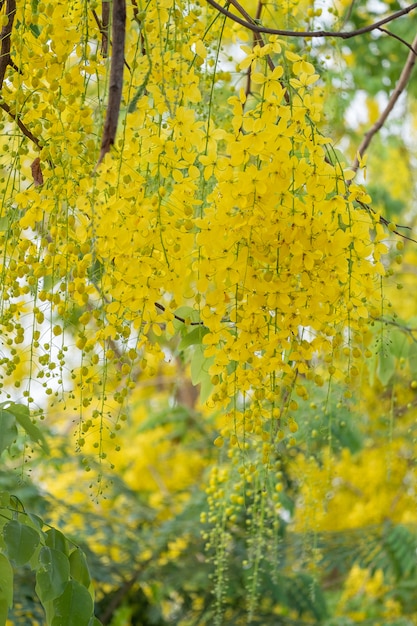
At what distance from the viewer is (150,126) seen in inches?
39.1

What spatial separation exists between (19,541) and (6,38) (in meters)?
0.57

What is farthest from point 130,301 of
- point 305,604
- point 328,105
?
point 305,604

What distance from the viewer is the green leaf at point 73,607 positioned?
36.9 inches

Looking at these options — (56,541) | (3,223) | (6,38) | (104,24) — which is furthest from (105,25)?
(56,541)

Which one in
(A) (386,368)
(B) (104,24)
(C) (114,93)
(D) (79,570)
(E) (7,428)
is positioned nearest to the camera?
(C) (114,93)

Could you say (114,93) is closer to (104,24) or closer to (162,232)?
(162,232)

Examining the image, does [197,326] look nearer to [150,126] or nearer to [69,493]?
[150,126]

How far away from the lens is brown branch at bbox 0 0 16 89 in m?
0.99

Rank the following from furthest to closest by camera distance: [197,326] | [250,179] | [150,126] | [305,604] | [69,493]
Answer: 1. [69,493]
2. [305,604]
3. [197,326]
4. [150,126]
5. [250,179]

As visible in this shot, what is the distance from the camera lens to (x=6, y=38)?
1018 millimetres

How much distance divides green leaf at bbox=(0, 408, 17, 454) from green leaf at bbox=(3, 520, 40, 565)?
0.09m

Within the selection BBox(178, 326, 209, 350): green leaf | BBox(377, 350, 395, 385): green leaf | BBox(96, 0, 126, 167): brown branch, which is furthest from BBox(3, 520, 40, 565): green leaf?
BBox(377, 350, 395, 385): green leaf

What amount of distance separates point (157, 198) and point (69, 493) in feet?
7.03

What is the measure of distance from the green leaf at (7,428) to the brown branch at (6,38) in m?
0.38
